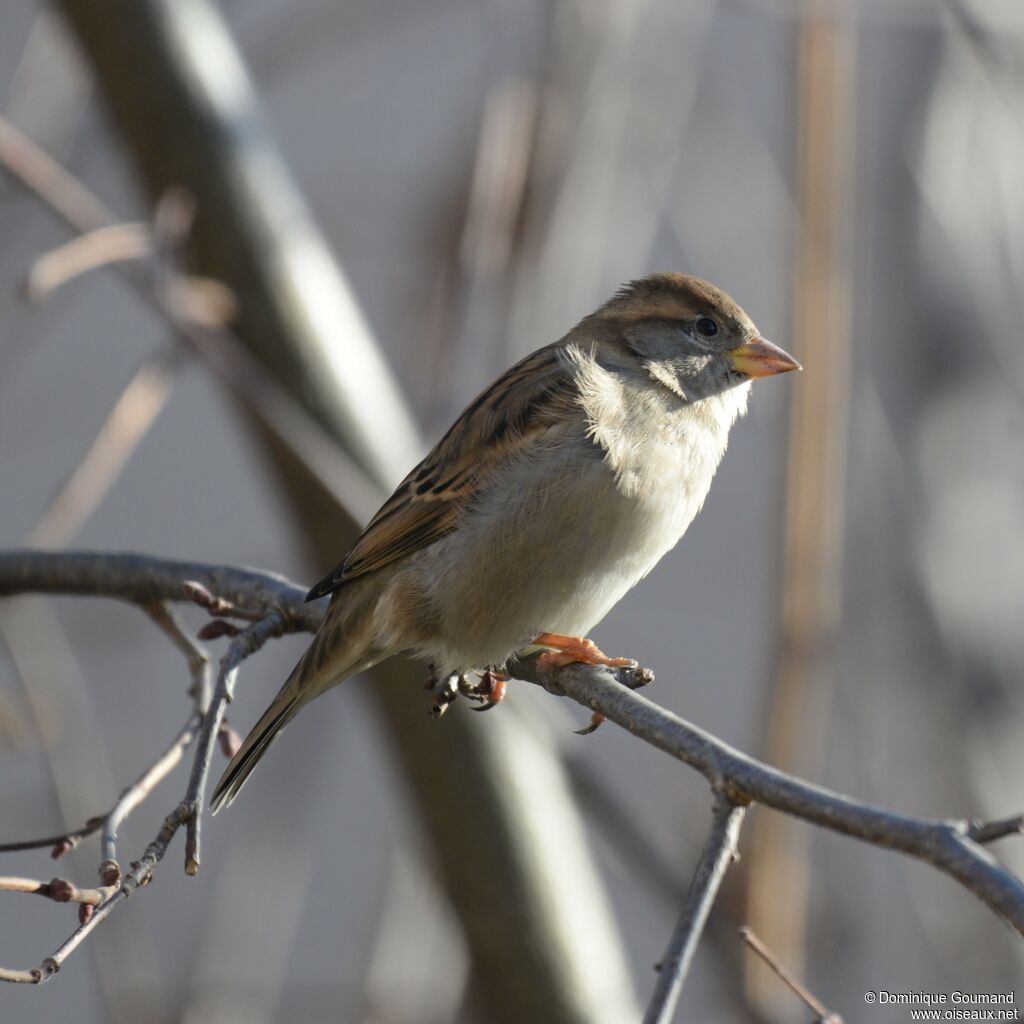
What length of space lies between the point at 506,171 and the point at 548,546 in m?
1.11

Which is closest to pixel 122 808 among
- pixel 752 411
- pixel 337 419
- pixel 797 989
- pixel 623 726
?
pixel 623 726

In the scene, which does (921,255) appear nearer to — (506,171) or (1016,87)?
(1016,87)

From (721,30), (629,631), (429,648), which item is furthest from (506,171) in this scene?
(721,30)

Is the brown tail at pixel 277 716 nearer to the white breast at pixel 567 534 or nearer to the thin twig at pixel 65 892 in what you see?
the white breast at pixel 567 534

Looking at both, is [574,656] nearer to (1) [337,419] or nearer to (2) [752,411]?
(1) [337,419]

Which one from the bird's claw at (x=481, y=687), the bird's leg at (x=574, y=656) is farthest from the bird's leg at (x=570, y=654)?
the bird's claw at (x=481, y=687)

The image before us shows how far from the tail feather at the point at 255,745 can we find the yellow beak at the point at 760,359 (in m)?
1.15

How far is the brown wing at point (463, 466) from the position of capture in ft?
8.96

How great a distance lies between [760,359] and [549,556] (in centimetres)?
69

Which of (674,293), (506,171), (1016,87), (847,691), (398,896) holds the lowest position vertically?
(398,896)

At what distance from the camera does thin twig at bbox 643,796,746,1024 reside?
1.39 meters

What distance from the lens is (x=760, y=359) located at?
2.96 m

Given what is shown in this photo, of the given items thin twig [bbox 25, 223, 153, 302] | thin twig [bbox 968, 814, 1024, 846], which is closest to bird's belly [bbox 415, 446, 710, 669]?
thin twig [bbox 25, 223, 153, 302]

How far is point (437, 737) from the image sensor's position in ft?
10.2
